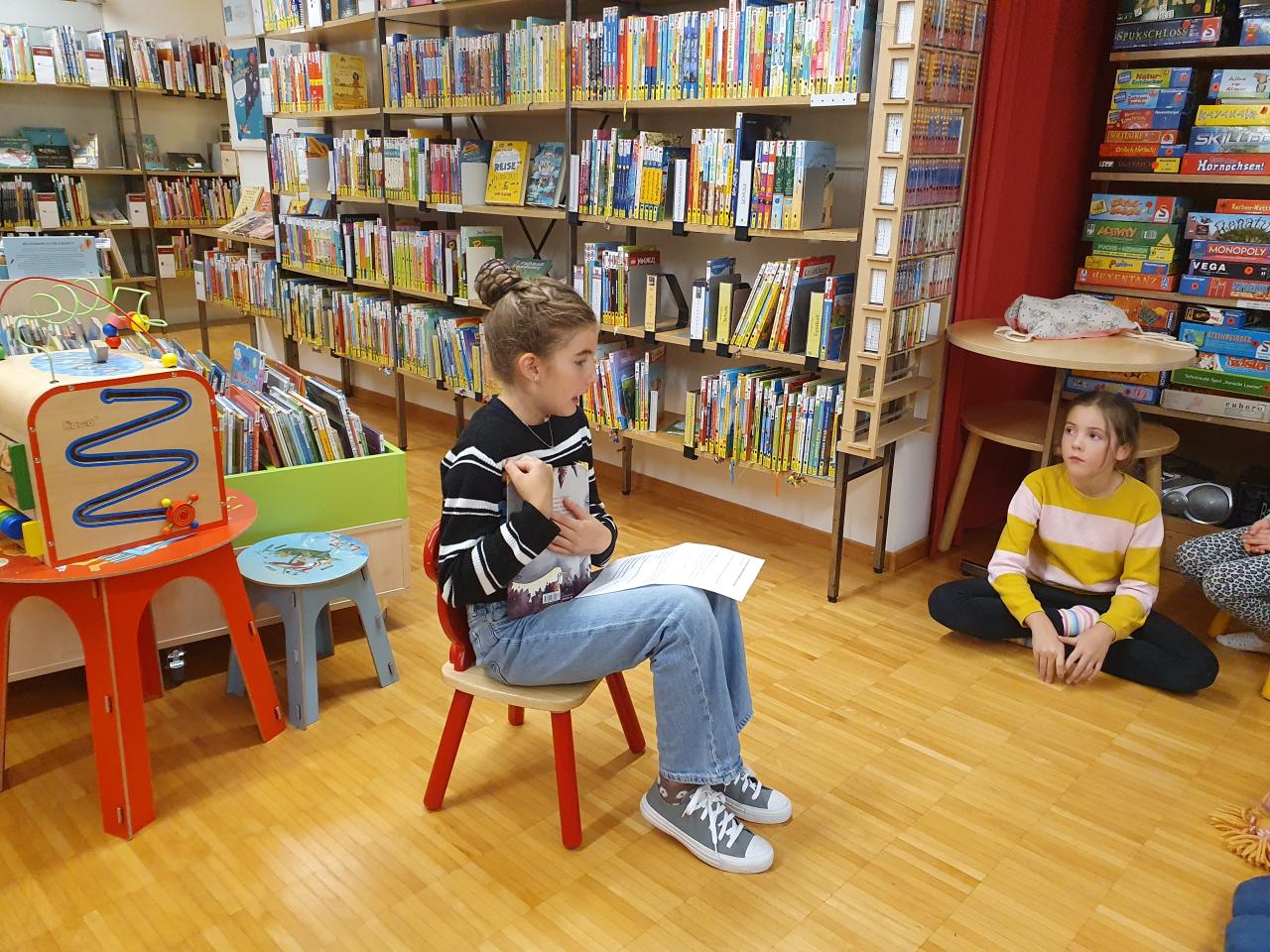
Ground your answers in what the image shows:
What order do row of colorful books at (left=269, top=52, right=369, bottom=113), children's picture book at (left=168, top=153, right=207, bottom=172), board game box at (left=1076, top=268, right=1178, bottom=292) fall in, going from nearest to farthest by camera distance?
board game box at (left=1076, top=268, right=1178, bottom=292)
row of colorful books at (left=269, top=52, right=369, bottom=113)
children's picture book at (left=168, top=153, right=207, bottom=172)

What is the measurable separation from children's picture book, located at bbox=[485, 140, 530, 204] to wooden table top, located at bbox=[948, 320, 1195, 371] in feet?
5.96

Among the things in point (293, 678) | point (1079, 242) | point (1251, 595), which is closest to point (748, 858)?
point (293, 678)

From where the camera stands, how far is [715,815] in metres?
1.81

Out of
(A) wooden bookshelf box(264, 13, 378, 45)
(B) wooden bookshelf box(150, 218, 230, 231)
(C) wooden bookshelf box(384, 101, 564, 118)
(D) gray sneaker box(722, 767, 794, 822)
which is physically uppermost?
(A) wooden bookshelf box(264, 13, 378, 45)

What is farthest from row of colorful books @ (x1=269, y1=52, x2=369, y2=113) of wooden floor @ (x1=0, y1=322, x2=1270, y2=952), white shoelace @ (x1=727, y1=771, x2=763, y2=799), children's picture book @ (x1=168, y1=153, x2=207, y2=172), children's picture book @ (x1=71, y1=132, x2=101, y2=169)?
white shoelace @ (x1=727, y1=771, x2=763, y2=799)

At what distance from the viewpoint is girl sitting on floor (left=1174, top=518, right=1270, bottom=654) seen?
100 inches

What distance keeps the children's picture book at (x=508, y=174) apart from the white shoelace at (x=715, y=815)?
2655 mm

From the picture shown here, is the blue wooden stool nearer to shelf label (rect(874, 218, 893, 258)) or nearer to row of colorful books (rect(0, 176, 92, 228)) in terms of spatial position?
shelf label (rect(874, 218, 893, 258))

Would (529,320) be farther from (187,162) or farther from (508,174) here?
(187,162)

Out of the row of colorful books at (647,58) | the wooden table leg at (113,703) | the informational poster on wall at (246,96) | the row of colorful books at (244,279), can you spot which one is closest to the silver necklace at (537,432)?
the wooden table leg at (113,703)

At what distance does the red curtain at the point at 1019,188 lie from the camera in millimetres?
2863

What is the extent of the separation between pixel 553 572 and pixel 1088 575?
5.33 feet

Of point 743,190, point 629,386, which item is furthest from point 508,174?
point 743,190

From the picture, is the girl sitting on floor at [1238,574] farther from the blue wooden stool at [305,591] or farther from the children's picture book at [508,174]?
the children's picture book at [508,174]
